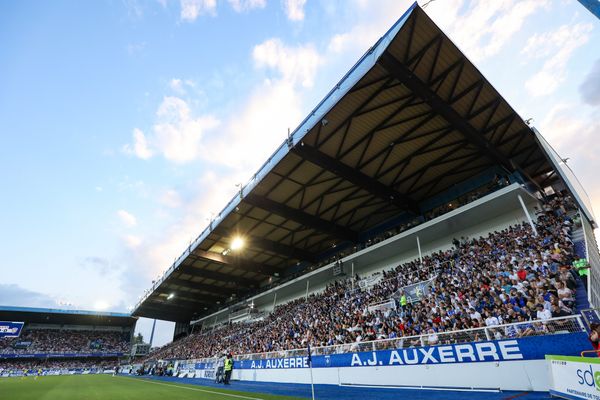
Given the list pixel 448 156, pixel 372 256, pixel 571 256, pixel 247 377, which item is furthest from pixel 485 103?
pixel 247 377

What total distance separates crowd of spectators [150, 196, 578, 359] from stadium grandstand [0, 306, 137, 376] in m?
44.3

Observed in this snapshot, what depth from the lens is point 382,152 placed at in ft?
59.8

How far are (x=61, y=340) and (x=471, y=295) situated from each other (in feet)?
215

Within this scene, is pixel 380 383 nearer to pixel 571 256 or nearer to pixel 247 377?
pixel 571 256

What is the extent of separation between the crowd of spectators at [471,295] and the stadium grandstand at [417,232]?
0.08 meters

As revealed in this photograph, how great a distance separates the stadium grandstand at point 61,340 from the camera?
4600 centimetres

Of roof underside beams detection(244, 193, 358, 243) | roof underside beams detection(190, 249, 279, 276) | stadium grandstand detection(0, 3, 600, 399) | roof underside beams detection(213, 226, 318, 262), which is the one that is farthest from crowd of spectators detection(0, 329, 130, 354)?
roof underside beams detection(244, 193, 358, 243)

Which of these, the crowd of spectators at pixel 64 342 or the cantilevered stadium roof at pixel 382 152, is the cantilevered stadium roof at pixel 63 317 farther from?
the cantilevered stadium roof at pixel 382 152

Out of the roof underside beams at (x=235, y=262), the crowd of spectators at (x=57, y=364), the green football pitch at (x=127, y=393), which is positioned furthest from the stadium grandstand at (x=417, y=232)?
the crowd of spectators at (x=57, y=364)

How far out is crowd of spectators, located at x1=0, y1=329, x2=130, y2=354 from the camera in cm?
4747

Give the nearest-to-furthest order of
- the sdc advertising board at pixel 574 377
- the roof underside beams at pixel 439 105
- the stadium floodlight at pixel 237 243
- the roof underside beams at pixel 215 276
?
the sdc advertising board at pixel 574 377 < the roof underside beams at pixel 439 105 < the stadium floodlight at pixel 237 243 < the roof underside beams at pixel 215 276

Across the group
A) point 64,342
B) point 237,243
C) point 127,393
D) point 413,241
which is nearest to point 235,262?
point 237,243

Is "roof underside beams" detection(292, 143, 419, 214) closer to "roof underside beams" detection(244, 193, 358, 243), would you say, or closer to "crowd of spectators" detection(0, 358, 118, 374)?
"roof underside beams" detection(244, 193, 358, 243)

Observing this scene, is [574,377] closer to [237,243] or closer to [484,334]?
[484,334]
